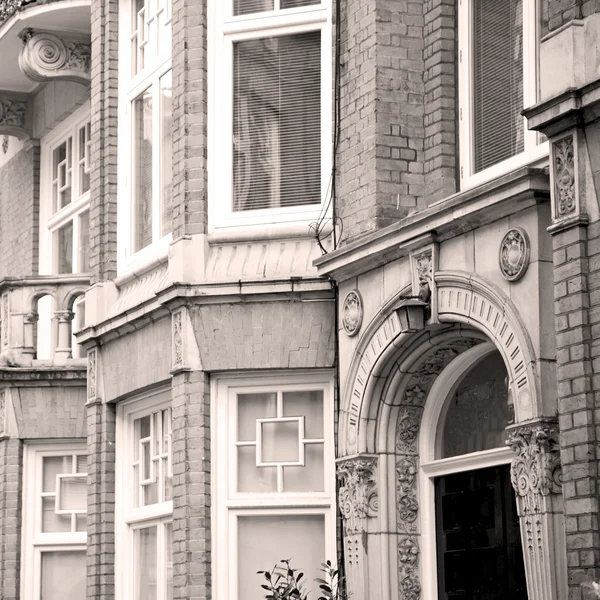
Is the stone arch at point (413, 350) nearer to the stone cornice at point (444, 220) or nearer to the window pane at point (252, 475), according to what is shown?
the stone cornice at point (444, 220)

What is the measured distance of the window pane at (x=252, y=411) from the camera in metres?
11.9

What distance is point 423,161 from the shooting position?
11.3 metres

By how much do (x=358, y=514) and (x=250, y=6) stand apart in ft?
14.4

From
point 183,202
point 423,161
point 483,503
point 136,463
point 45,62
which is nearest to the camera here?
point 483,503

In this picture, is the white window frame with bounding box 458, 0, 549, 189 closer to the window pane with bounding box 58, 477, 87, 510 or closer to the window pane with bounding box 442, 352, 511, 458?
the window pane with bounding box 442, 352, 511, 458

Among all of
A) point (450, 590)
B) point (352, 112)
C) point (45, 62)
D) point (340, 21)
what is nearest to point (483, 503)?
point (450, 590)

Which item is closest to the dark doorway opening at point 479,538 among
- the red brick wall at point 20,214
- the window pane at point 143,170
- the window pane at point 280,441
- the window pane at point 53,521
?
the window pane at point 280,441

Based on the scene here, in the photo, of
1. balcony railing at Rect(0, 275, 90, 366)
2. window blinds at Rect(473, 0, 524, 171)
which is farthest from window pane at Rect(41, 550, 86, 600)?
window blinds at Rect(473, 0, 524, 171)

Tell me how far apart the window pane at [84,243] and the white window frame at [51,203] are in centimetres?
5

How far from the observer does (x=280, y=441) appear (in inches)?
464

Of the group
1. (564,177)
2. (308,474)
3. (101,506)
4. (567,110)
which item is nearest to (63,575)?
(101,506)

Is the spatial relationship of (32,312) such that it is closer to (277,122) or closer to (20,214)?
(20,214)

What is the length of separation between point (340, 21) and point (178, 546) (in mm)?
4368

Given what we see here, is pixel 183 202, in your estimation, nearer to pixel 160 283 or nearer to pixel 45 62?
pixel 160 283
